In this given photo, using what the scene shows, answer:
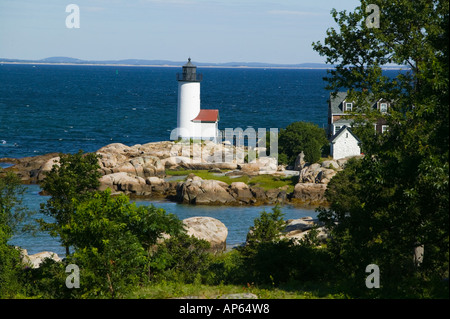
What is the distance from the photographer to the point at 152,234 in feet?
67.1

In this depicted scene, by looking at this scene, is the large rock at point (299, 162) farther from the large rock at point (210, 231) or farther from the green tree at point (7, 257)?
the green tree at point (7, 257)

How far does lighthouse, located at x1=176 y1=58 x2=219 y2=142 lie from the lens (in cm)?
7431

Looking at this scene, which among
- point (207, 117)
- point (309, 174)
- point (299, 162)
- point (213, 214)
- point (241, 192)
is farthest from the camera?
point (207, 117)

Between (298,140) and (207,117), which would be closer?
(298,140)

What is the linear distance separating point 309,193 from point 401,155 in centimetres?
3599

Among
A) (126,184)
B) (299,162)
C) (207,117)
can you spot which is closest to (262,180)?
(299,162)

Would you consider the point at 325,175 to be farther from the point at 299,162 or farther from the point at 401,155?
the point at 401,155

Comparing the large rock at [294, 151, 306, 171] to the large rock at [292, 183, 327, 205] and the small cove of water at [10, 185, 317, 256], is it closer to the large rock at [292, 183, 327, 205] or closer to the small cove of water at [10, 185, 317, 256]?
the large rock at [292, 183, 327, 205]

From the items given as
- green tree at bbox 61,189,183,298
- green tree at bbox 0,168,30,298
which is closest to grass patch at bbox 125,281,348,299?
green tree at bbox 61,189,183,298

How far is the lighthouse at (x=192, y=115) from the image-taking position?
244ft

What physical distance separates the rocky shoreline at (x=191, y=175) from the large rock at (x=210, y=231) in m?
14.5

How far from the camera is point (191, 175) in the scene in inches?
Result: 2254

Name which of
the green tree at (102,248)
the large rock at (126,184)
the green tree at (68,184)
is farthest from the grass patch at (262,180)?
the green tree at (102,248)
